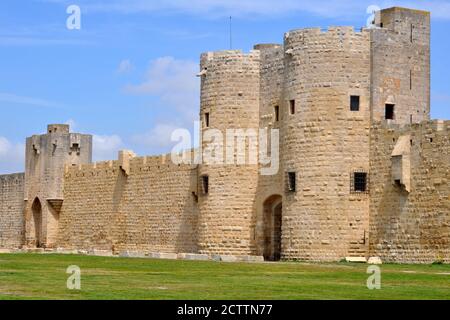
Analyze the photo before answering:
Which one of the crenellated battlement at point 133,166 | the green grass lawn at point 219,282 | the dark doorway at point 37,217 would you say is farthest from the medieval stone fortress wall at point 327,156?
the dark doorway at point 37,217

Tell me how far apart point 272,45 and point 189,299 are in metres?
21.2

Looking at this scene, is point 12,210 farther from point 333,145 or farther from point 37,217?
point 333,145

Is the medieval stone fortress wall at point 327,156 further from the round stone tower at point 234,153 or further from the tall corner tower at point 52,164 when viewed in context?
the tall corner tower at point 52,164

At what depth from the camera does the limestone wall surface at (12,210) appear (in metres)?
51.6

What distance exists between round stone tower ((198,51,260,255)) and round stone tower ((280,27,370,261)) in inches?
132

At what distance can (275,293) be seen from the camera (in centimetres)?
1723

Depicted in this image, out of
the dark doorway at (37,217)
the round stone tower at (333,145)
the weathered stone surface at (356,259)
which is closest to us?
the weathered stone surface at (356,259)

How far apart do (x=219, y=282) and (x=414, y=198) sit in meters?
11.6

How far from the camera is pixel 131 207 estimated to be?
42.7m

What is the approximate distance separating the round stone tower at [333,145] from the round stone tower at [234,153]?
3.34 m

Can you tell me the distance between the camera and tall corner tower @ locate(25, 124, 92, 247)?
1882 inches

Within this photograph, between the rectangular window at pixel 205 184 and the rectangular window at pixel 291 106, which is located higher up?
the rectangular window at pixel 291 106

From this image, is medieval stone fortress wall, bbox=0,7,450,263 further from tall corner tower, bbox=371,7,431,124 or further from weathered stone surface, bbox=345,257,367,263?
weathered stone surface, bbox=345,257,367,263
